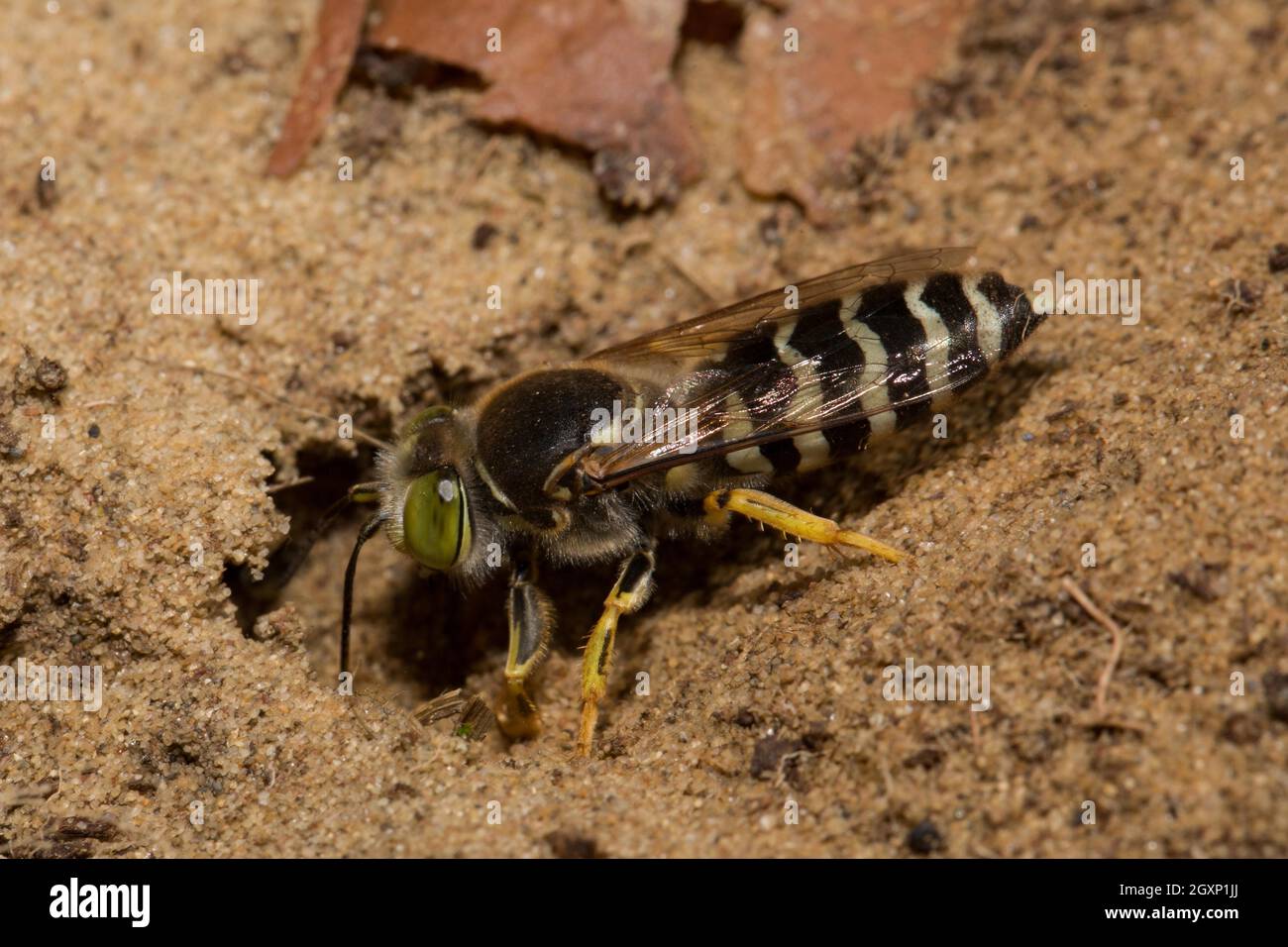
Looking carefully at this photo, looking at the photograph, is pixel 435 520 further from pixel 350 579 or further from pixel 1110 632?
pixel 1110 632

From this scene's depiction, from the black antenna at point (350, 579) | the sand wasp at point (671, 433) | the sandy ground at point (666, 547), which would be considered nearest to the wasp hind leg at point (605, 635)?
the sand wasp at point (671, 433)

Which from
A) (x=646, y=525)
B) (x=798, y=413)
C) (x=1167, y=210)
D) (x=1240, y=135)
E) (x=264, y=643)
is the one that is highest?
(x=1240, y=135)

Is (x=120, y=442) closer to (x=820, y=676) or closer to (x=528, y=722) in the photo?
(x=528, y=722)

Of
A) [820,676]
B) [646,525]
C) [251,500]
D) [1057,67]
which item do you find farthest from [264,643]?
[1057,67]

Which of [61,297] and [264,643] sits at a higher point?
[61,297]

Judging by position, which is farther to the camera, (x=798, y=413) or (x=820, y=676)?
(x=798, y=413)

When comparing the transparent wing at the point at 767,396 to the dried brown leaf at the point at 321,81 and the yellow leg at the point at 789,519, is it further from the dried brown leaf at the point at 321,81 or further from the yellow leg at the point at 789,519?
the dried brown leaf at the point at 321,81
